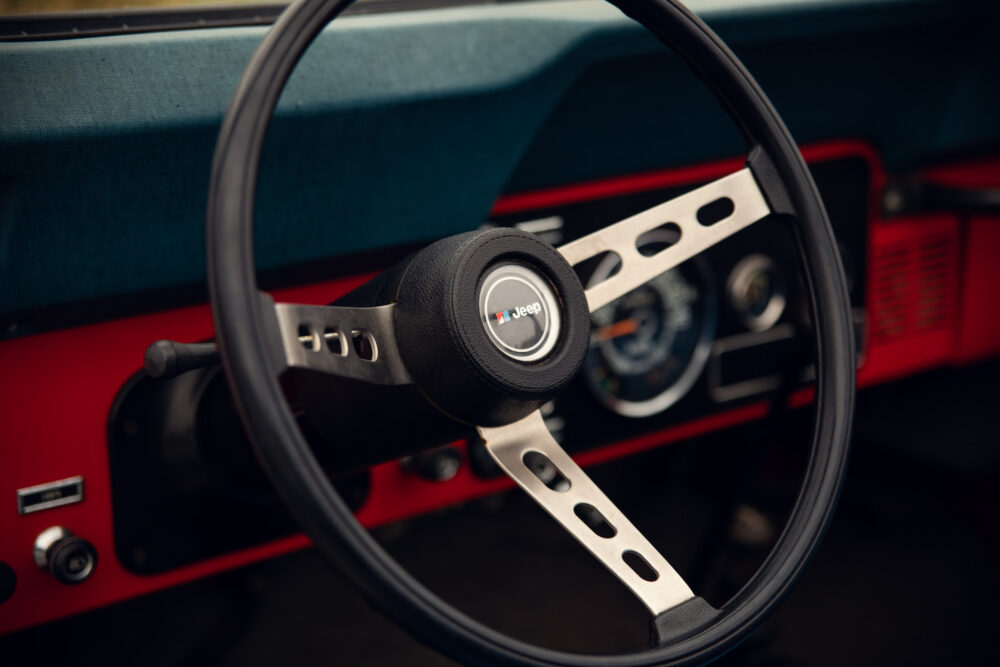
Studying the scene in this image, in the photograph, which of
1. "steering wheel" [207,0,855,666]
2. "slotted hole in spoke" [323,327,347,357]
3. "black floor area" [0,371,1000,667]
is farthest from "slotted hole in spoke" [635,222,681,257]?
"slotted hole in spoke" [323,327,347,357]

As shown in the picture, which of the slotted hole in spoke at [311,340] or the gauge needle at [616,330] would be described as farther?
the gauge needle at [616,330]

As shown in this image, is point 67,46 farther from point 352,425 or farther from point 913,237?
point 913,237

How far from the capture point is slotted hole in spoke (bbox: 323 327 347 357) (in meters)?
0.76

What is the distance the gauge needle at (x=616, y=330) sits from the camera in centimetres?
143

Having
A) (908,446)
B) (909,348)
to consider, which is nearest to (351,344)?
(909,348)

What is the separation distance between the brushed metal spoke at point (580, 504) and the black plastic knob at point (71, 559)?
537 millimetres

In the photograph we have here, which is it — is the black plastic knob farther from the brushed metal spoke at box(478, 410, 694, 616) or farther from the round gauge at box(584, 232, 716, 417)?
the round gauge at box(584, 232, 716, 417)

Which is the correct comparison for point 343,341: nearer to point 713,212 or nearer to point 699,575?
point 713,212

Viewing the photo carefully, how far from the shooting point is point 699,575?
5.42ft

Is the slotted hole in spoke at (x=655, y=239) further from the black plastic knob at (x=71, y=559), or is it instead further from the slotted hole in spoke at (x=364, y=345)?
the black plastic knob at (x=71, y=559)

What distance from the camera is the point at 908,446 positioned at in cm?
189

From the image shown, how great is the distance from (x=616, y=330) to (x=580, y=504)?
612 millimetres

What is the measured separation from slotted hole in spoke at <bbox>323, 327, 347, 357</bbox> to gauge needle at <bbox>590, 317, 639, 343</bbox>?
667mm

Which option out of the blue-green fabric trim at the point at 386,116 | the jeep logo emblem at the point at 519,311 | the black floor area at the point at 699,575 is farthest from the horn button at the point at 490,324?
the black floor area at the point at 699,575
